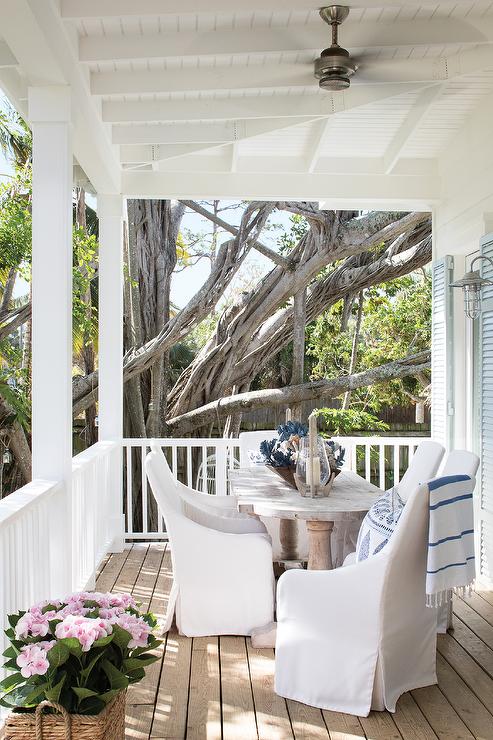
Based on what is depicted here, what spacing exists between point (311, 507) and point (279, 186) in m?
3.16

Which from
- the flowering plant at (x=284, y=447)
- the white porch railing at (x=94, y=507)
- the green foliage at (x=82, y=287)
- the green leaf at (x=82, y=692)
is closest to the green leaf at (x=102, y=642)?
the green leaf at (x=82, y=692)

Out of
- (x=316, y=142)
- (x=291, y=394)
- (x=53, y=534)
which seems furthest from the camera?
(x=291, y=394)

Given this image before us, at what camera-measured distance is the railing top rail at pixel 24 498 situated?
113 inches

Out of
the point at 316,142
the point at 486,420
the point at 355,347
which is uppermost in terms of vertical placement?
the point at 316,142

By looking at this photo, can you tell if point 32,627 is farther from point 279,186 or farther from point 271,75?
point 279,186

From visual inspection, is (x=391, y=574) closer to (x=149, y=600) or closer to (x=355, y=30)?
(x=149, y=600)

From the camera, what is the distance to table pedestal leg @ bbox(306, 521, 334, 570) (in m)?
3.95

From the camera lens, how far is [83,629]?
226 centimetres

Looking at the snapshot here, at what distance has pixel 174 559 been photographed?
13.6 feet

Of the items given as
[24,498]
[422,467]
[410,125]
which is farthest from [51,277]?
[410,125]

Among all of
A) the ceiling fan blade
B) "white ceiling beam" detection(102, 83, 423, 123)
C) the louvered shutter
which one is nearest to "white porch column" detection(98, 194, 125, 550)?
"white ceiling beam" detection(102, 83, 423, 123)

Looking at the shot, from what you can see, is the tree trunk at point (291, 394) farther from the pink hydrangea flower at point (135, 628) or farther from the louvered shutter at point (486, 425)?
the pink hydrangea flower at point (135, 628)

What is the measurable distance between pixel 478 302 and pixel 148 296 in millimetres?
6539

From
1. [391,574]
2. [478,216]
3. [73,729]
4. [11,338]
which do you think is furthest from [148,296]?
[73,729]
